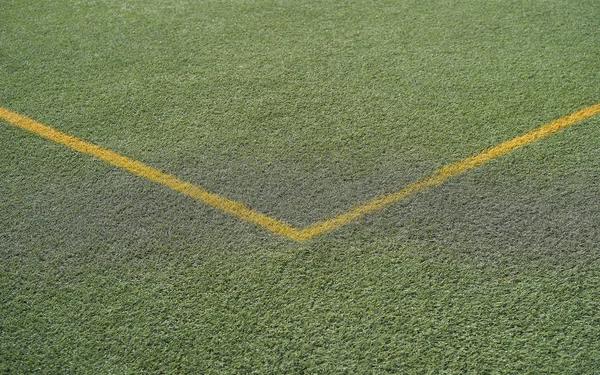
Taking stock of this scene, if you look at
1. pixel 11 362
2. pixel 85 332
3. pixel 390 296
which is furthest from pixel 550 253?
pixel 11 362

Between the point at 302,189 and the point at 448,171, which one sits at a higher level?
the point at 448,171

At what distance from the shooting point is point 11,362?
2885mm

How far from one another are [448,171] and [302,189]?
823mm

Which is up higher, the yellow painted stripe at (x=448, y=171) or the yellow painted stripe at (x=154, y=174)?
the yellow painted stripe at (x=448, y=171)

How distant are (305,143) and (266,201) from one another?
0.56 m

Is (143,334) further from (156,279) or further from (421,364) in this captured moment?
(421,364)

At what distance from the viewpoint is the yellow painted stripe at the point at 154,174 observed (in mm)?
3543

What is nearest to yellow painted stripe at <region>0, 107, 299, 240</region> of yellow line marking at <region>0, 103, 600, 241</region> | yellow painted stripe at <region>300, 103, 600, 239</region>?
yellow line marking at <region>0, 103, 600, 241</region>

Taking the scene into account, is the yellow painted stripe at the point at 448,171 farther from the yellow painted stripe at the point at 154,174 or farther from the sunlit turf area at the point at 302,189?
the yellow painted stripe at the point at 154,174

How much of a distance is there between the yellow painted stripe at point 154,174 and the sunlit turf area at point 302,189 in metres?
0.05

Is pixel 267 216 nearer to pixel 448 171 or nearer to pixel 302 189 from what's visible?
pixel 302 189

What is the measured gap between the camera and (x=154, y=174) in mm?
3883

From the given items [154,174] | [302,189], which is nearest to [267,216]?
[302,189]

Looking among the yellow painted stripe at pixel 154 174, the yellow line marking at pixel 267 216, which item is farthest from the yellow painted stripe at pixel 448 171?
the yellow painted stripe at pixel 154 174
